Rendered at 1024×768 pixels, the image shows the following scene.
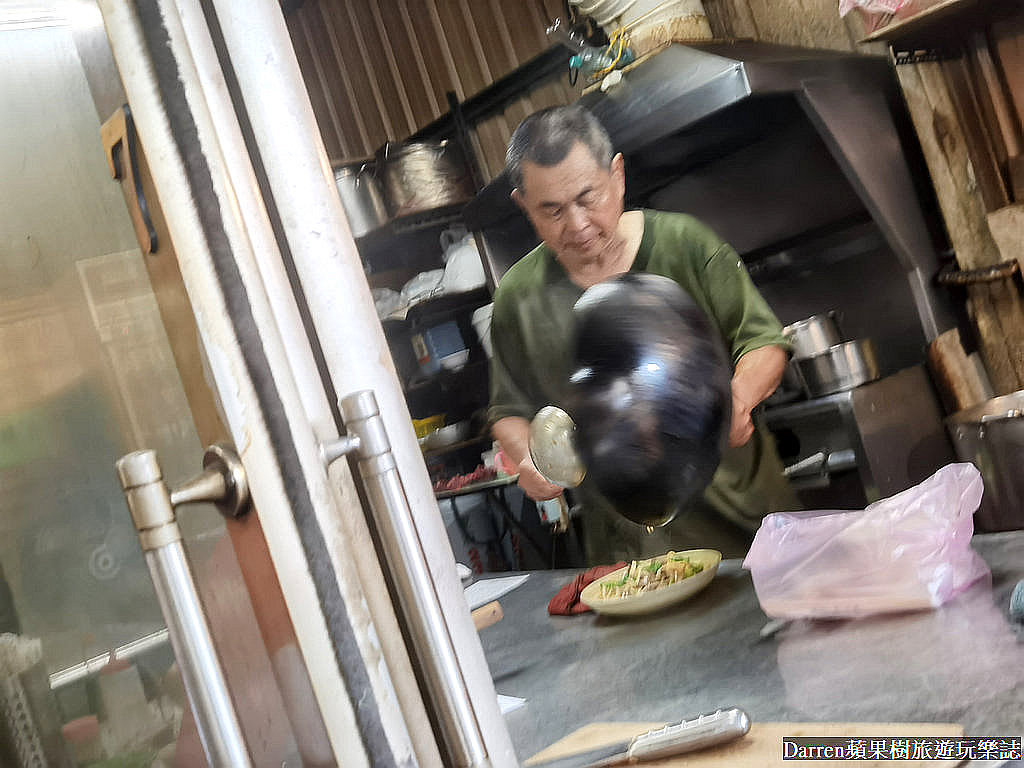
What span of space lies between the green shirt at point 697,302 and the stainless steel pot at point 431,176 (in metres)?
0.19

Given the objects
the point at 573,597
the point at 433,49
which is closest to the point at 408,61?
the point at 433,49

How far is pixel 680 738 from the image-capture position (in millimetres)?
663

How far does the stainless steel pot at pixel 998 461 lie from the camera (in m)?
1.34

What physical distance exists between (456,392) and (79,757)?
1237mm

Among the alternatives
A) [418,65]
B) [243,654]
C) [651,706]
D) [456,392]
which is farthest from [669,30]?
Result: [243,654]

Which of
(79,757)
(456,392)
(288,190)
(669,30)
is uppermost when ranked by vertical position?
(669,30)

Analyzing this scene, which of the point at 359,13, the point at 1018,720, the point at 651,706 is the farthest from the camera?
the point at 359,13

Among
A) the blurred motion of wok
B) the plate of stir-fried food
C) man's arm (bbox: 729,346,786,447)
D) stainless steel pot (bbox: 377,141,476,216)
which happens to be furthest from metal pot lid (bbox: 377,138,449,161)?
the plate of stir-fried food

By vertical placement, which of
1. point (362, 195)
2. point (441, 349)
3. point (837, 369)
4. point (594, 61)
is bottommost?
point (837, 369)

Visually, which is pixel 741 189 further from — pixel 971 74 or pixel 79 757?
pixel 79 757

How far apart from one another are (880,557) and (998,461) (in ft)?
2.11

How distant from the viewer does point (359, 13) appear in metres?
1.46

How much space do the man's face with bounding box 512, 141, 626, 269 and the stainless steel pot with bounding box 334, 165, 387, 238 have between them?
0.28 meters

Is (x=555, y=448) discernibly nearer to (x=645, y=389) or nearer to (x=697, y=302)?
(x=645, y=389)
